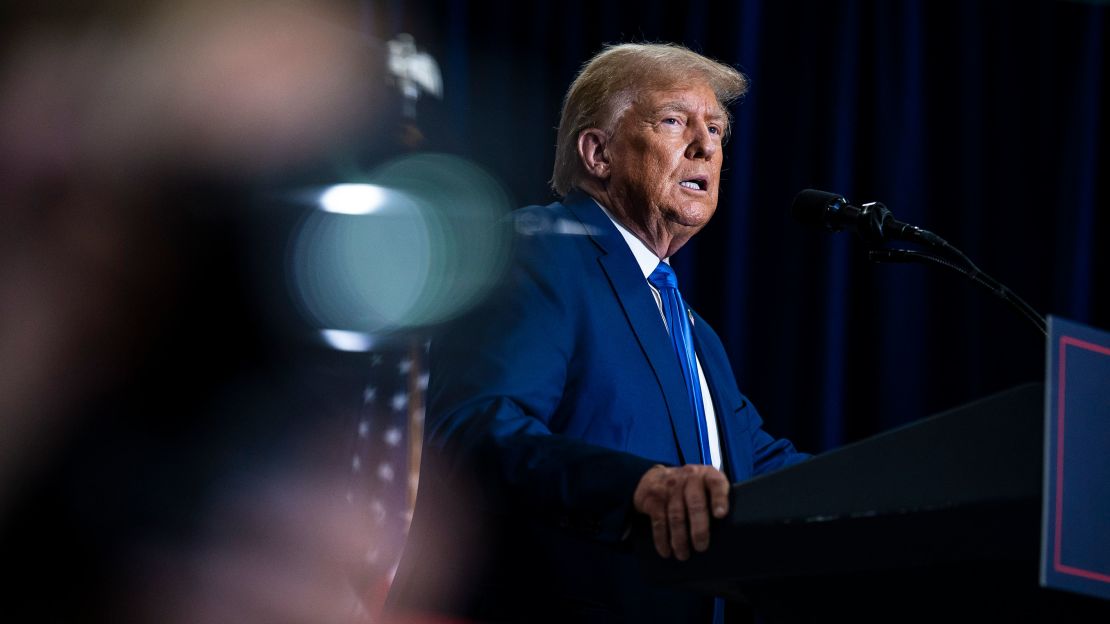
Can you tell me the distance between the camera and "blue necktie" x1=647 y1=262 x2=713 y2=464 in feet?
4.95

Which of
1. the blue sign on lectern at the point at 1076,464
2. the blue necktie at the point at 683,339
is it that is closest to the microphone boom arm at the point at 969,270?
the blue necktie at the point at 683,339

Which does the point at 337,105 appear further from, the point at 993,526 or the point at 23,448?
the point at 993,526

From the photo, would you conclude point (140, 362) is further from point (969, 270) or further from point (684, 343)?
point (969, 270)

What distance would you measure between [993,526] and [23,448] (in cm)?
119

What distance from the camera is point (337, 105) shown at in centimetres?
282

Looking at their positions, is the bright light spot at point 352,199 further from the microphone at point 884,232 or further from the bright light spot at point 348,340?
the microphone at point 884,232

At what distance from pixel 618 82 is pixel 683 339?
0.50 meters

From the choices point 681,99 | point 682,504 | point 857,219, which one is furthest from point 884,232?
point 682,504

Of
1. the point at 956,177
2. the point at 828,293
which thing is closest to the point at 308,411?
the point at 828,293

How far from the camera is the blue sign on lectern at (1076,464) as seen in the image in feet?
2.37

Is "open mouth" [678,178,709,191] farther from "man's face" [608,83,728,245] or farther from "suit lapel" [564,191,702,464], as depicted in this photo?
"suit lapel" [564,191,702,464]

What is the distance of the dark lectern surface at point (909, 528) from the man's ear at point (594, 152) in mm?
1007

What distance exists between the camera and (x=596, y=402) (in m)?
1.38

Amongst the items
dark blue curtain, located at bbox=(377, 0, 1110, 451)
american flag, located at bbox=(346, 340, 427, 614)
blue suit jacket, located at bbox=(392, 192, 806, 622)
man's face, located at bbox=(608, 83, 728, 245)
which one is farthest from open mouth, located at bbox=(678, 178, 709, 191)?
dark blue curtain, located at bbox=(377, 0, 1110, 451)
